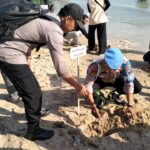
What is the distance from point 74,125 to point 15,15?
6.16 feet

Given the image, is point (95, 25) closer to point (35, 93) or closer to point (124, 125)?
point (124, 125)

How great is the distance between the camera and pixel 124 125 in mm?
4922

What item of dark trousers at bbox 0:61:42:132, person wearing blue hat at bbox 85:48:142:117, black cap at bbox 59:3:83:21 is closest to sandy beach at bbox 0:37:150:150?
person wearing blue hat at bbox 85:48:142:117

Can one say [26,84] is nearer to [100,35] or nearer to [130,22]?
[100,35]

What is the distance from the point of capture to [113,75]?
506 centimetres

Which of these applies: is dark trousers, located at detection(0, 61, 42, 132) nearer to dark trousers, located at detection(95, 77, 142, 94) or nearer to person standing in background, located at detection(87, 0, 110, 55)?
dark trousers, located at detection(95, 77, 142, 94)

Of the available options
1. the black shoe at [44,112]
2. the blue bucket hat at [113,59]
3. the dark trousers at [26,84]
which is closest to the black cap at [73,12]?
the dark trousers at [26,84]

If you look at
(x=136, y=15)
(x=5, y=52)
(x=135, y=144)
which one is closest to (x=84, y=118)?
(x=135, y=144)

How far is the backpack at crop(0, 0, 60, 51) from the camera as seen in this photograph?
11.7ft

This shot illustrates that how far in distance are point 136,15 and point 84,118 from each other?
11.0 m

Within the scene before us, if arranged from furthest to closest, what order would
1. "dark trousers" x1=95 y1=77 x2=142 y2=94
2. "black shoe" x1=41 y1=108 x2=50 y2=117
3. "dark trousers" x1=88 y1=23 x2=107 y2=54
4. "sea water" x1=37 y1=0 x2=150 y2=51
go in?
"sea water" x1=37 y1=0 x2=150 y2=51 < "dark trousers" x1=88 y1=23 x2=107 y2=54 < "dark trousers" x1=95 y1=77 x2=142 y2=94 < "black shoe" x1=41 y1=108 x2=50 y2=117

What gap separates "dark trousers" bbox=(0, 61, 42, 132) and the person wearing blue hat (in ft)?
2.28

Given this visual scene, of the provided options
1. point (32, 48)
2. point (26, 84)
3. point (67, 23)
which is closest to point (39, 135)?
point (26, 84)

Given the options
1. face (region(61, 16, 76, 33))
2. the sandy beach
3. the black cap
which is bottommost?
the sandy beach
